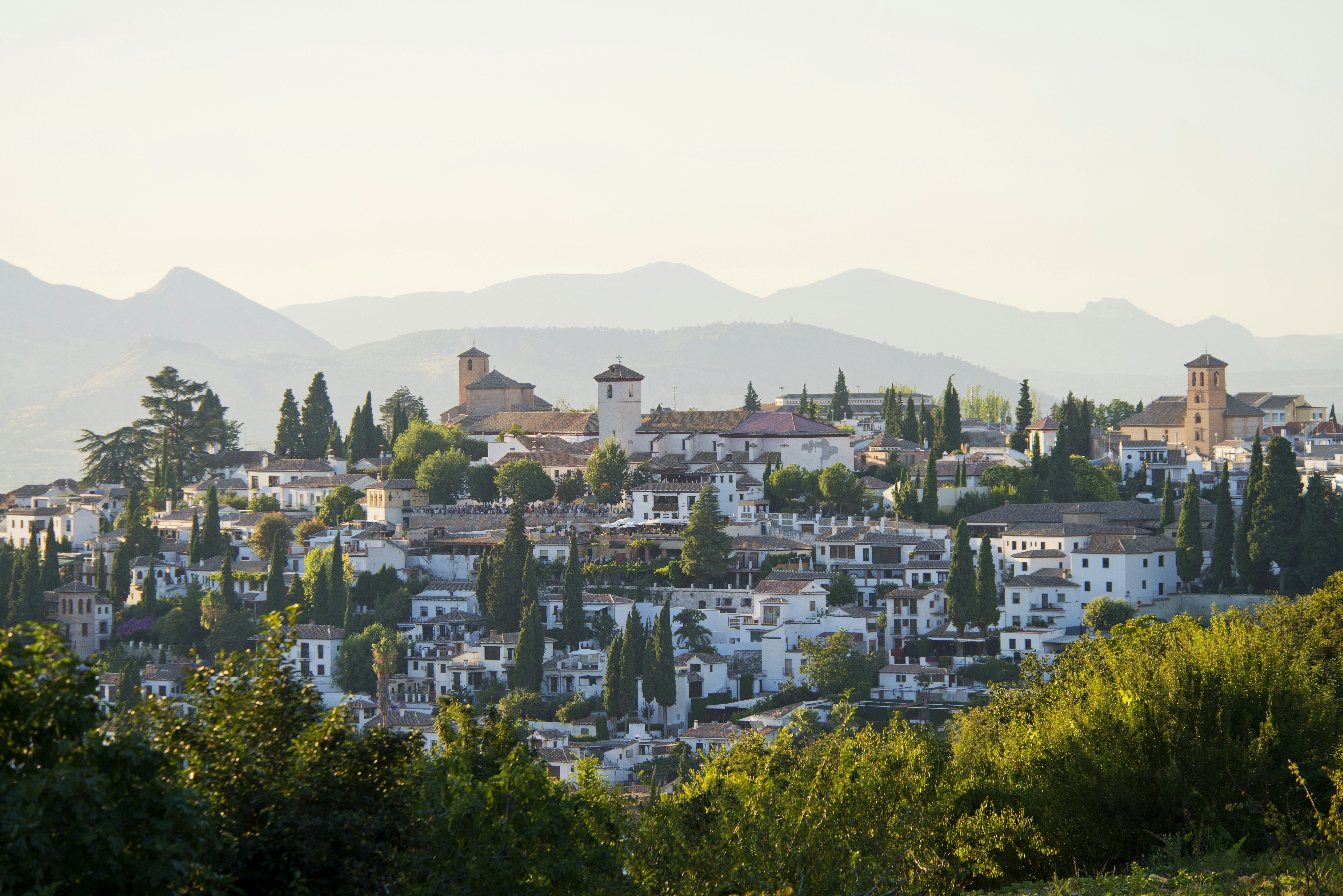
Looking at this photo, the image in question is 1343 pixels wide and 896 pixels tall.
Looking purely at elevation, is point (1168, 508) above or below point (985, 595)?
above

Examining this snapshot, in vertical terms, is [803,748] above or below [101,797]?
below

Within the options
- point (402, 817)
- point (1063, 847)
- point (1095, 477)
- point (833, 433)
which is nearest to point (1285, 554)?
point (1095, 477)

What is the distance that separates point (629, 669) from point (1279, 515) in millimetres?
22720

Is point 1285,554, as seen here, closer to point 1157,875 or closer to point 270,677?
point 1157,875

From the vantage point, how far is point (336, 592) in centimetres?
5366

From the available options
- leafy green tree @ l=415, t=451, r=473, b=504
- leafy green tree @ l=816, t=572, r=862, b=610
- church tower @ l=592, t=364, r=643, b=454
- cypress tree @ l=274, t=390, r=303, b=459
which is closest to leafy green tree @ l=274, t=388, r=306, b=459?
cypress tree @ l=274, t=390, r=303, b=459

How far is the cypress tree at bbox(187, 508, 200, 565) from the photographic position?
60.8 metres

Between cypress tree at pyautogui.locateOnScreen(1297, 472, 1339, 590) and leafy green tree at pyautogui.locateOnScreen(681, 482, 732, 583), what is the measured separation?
64.0 ft

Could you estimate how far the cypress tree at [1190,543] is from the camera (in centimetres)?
4984

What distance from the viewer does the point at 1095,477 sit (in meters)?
59.7

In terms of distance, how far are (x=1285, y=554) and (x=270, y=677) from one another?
44.0 m

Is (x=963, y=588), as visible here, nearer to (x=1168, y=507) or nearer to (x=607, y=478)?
(x=1168, y=507)

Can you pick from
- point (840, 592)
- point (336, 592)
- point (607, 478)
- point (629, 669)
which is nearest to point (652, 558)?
point (607, 478)

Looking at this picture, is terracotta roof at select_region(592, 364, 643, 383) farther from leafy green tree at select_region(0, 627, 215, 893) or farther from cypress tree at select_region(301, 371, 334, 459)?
leafy green tree at select_region(0, 627, 215, 893)
